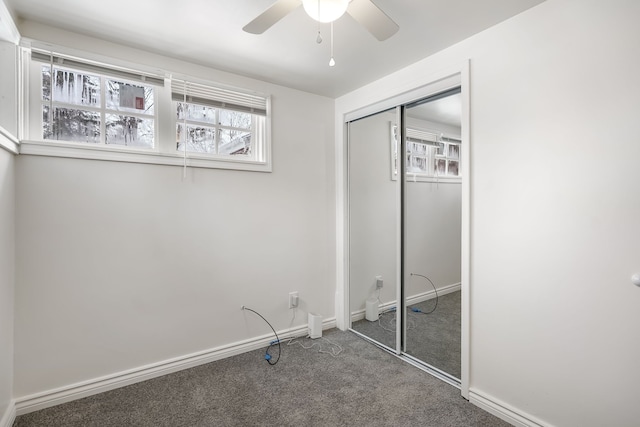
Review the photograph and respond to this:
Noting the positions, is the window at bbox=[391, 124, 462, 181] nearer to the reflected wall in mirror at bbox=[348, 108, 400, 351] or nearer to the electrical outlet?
the reflected wall in mirror at bbox=[348, 108, 400, 351]

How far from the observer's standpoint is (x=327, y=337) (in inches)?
116

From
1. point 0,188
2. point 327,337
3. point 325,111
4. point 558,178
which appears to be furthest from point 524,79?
point 0,188

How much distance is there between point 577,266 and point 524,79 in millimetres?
1076

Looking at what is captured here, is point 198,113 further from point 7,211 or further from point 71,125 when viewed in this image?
point 7,211

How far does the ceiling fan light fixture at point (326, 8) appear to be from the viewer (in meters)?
1.22

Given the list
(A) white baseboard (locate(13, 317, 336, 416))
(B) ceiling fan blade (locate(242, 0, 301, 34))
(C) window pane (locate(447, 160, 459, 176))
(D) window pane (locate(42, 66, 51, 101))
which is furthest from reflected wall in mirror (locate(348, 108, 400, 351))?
(D) window pane (locate(42, 66, 51, 101))

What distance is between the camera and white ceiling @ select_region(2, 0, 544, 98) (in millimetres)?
1701

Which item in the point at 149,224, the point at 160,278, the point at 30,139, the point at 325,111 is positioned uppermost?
the point at 325,111

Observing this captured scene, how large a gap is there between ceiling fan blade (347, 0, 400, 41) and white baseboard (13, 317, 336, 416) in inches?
98.8

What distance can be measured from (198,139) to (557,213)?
254 cm

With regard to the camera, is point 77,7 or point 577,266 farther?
point 77,7

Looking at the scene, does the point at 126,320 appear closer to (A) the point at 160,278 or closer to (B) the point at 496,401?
(A) the point at 160,278

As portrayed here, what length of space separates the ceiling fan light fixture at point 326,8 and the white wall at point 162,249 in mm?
1533

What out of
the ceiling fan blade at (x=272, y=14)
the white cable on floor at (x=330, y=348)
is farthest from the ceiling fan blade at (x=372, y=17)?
the white cable on floor at (x=330, y=348)
